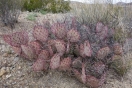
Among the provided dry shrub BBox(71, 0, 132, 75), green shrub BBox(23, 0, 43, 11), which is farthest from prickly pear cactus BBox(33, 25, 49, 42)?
green shrub BBox(23, 0, 43, 11)

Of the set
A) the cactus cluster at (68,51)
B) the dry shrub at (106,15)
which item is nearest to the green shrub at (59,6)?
the dry shrub at (106,15)

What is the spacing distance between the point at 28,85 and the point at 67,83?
0.63 m

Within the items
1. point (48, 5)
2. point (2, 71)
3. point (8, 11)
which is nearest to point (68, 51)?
point (2, 71)

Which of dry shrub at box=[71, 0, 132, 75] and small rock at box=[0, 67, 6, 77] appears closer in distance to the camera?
small rock at box=[0, 67, 6, 77]

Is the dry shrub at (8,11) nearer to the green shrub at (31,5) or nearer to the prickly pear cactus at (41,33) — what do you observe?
the prickly pear cactus at (41,33)

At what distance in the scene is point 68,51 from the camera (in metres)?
4.59

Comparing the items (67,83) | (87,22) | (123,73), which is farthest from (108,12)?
(67,83)

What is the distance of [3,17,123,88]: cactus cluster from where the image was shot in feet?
14.3

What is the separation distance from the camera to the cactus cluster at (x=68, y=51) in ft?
14.3

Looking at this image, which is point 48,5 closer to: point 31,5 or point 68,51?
point 31,5

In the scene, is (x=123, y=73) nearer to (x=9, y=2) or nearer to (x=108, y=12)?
(x=108, y=12)

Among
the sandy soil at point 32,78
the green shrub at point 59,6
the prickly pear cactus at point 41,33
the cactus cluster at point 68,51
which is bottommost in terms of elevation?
the sandy soil at point 32,78

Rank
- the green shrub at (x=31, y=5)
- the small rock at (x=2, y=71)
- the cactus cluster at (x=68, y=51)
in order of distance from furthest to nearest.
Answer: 1. the green shrub at (x=31, y=5)
2. the small rock at (x=2, y=71)
3. the cactus cluster at (x=68, y=51)

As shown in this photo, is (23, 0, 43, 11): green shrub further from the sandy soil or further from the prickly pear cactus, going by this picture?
the prickly pear cactus
